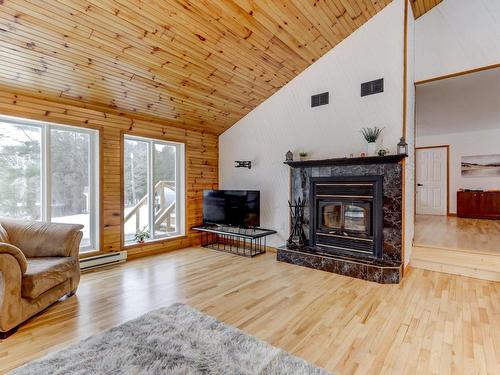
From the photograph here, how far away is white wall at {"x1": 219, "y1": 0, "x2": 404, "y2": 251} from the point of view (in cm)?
383

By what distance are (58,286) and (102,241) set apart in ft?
4.64

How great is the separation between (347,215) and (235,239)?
2.38m

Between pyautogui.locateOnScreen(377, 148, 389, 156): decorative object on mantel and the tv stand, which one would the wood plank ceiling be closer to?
pyautogui.locateOnScreen(377, 148, 389, 156): decorative object on mantel

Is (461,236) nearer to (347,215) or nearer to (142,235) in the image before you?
(347,215)

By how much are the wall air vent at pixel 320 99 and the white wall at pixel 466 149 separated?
533cm

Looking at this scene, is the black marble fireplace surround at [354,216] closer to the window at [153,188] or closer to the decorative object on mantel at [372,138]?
the decorative object on mantel at [372,138]

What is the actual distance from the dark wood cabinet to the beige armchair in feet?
29.0

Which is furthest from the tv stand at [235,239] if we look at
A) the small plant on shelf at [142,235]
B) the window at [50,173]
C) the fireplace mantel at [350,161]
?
the window at [50,173]

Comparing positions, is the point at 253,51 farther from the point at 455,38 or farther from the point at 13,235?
the point at 13,235

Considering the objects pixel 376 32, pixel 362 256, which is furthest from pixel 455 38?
pixel 362 256

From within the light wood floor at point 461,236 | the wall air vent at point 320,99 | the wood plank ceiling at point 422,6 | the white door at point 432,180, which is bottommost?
the light wood floor at point 461,236

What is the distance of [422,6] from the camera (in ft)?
14.0

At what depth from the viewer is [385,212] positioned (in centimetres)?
374

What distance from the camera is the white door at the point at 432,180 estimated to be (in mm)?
7734
